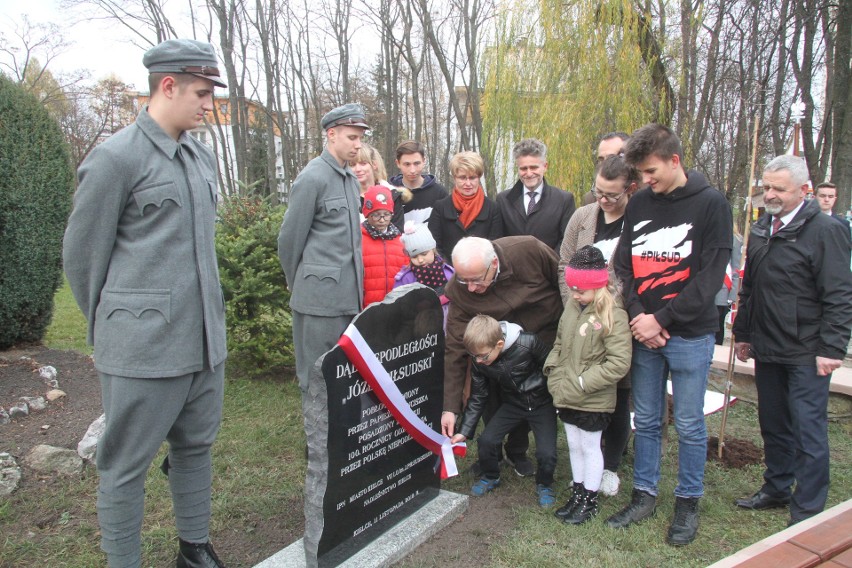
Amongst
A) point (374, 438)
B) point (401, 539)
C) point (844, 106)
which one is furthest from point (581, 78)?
point (401, 539)

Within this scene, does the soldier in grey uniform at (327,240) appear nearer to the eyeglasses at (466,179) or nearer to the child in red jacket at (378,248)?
the child in red jacket at (378,248)

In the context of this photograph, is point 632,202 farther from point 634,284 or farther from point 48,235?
point 48,235

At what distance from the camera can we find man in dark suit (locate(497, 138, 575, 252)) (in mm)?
4543

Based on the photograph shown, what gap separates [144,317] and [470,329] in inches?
66.3

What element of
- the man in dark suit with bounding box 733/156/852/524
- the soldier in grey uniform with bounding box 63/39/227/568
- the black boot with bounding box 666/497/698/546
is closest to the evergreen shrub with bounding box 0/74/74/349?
the soldier in grey uniform with bounding box 63/39/227/568

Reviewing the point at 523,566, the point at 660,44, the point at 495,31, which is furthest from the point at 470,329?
the point at 495,31

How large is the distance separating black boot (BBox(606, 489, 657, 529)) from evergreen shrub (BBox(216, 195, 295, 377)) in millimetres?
3434

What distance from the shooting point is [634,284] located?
3.44 m

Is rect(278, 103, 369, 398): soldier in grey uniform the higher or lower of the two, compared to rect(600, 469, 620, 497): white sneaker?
higher

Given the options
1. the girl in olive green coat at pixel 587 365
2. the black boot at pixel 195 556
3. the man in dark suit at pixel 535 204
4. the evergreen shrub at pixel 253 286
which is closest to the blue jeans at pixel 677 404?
the girl in olive green coat at pixel 587 365

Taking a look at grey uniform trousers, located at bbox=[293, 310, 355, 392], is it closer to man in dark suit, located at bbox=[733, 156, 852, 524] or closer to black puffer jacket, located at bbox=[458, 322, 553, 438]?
black puffer jacket, located at bbox=[458, 322, 553, 438]

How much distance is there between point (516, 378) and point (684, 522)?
116 centimetres

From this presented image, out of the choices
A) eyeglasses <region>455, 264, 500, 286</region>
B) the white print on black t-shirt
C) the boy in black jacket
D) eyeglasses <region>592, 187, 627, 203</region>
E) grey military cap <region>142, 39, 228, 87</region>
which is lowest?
the boy in black jacket

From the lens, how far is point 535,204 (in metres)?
4.67
